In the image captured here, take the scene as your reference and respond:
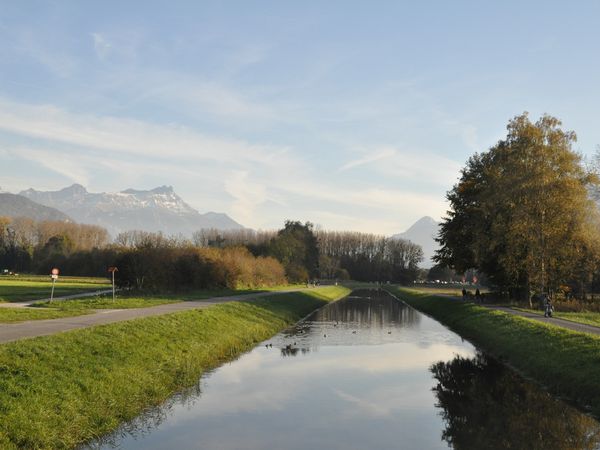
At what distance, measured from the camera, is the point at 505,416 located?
17.0m

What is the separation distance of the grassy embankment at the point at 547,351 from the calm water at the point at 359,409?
0.76 metres

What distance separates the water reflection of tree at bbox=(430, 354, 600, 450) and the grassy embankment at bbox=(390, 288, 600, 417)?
0.72 meters

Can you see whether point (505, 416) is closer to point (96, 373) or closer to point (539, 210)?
point (96, 373)

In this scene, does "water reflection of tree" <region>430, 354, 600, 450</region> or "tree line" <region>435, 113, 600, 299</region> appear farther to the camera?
"tree line" <region>435, 113, 600, 299</region>

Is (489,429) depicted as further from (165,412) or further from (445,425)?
(165,412)

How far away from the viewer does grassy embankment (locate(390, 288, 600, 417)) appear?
18.7m

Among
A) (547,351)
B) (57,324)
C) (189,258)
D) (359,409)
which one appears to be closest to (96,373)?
(359,409)

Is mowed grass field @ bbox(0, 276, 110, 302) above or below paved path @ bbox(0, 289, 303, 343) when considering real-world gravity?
above

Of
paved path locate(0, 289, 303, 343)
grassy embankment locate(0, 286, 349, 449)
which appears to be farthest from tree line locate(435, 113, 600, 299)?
paved path locate(0, 289, 303, 343)

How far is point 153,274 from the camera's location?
53688 mm

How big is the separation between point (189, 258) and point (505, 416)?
4672cm

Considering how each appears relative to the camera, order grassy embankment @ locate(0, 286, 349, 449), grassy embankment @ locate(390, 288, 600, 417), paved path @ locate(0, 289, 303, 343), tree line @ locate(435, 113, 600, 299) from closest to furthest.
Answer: grassy embankment @ locate(0, 286, 349, 449) → grassy embankment @ locate(390, 288, 600, 417) → paved path @ locate(0, 289, 303, 343) → tree line @ locate(435, 113, 600, 299)

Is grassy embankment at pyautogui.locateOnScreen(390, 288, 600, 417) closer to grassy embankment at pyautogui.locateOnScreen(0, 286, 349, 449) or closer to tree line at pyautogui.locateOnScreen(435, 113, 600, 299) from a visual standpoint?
tree line at pyautogui.locateOnScreen(435, 113, 600, 299)

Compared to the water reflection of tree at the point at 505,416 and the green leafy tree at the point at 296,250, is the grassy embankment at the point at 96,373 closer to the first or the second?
the water reflection of tree at the point at 505,416
